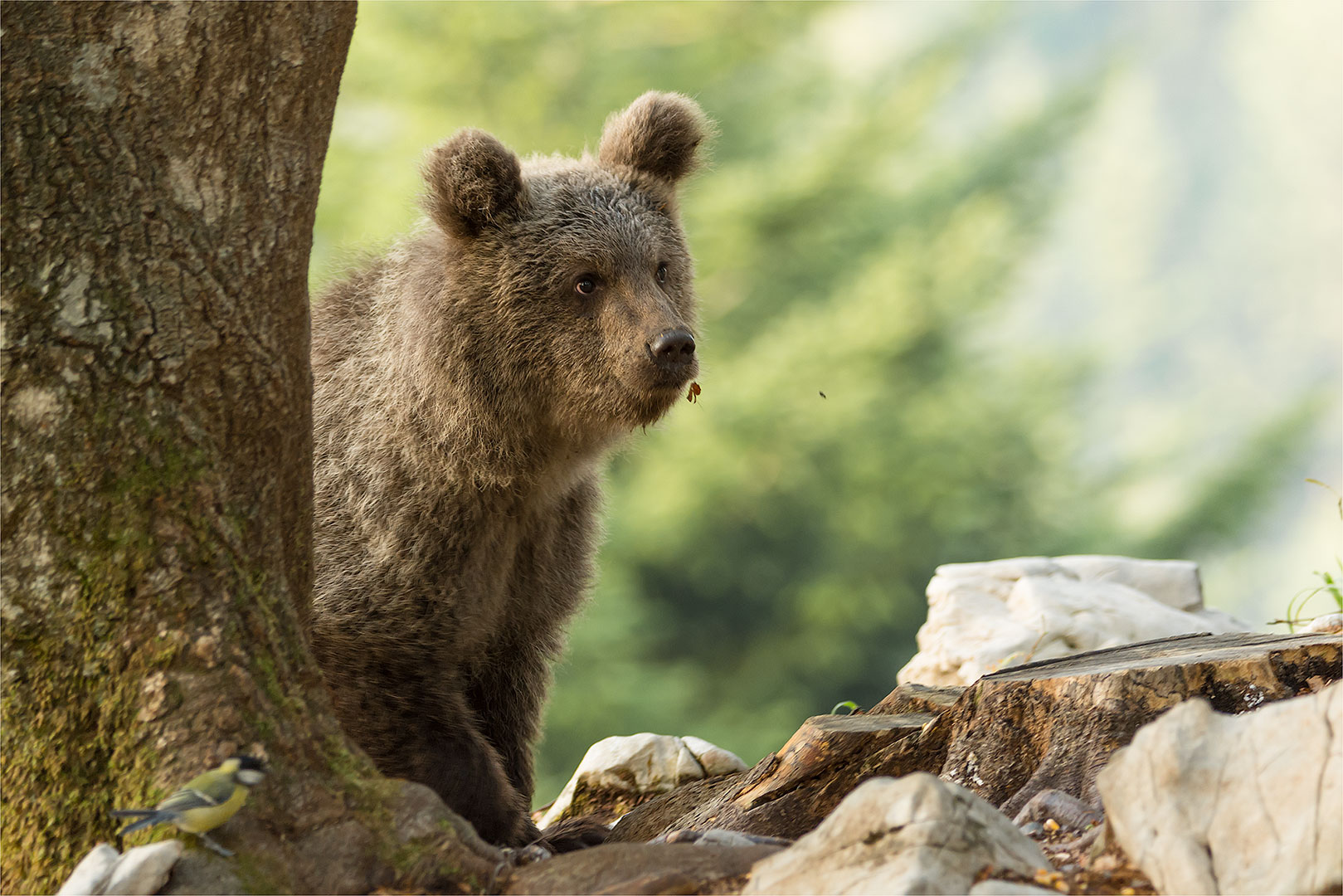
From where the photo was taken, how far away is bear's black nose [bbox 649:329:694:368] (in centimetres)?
405

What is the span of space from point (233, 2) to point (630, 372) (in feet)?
5.61

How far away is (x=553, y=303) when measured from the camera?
423 centimetres

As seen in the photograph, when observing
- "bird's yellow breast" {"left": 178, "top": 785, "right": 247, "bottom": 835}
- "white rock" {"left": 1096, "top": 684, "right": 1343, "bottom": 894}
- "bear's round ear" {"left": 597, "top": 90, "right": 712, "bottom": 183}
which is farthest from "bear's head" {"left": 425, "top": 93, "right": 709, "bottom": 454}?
"white rock" {"left": 1096, "top": 684, "right": 1343, "bottom": 894}

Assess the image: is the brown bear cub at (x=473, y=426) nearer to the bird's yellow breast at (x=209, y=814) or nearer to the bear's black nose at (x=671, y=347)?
the bear's black nose at (x=671, y=347)

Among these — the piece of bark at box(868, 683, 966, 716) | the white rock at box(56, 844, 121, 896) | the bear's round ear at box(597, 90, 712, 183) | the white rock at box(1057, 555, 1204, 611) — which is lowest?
the white rock at box(56, 844, 121, 896)

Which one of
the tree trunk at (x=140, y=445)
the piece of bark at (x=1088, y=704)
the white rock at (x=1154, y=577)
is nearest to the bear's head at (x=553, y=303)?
the tree trunk at (x=140, y=445)

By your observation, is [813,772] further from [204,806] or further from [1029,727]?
[204,806]

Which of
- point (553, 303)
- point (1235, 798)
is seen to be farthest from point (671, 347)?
point (1235, 798)

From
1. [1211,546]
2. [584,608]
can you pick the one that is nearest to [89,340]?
[584,608]

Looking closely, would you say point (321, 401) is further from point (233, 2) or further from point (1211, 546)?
point (1211, 546)

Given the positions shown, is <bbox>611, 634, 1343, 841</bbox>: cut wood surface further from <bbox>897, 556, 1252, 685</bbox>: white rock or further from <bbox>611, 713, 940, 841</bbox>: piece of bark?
<bbox>897, 556, 1252, 685</bbox>: white rock

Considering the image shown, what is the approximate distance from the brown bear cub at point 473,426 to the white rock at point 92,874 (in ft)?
4.89

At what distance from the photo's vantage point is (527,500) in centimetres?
429

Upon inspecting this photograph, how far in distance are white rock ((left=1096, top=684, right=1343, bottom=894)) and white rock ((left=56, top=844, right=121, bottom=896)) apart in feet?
6.46
